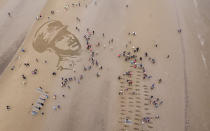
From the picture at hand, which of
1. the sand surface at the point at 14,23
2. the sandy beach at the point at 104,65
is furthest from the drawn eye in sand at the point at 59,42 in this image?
the sand surface at the point at 14,23

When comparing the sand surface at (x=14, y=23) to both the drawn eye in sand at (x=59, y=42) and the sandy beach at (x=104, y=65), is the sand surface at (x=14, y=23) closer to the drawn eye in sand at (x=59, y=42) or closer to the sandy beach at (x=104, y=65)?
the sandy beach at (x=104, y=65)

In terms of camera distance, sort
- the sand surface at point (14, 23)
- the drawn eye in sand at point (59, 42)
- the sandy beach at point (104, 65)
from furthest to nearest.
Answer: the sand surface at point (14, 23) → the drawn eye in sand at point (59, 42) → the sandy beach at point (104, 65)

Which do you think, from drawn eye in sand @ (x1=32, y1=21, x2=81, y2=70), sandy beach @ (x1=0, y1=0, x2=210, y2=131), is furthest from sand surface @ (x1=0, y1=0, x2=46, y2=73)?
drawn eye in sand @ (x1=32, y1=21, x2=81, y2=70)

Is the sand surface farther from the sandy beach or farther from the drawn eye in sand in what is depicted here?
the drawn eye in sand

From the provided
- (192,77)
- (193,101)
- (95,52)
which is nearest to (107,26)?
(95,52)

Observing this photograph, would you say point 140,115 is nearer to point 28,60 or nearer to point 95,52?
point 95,52
